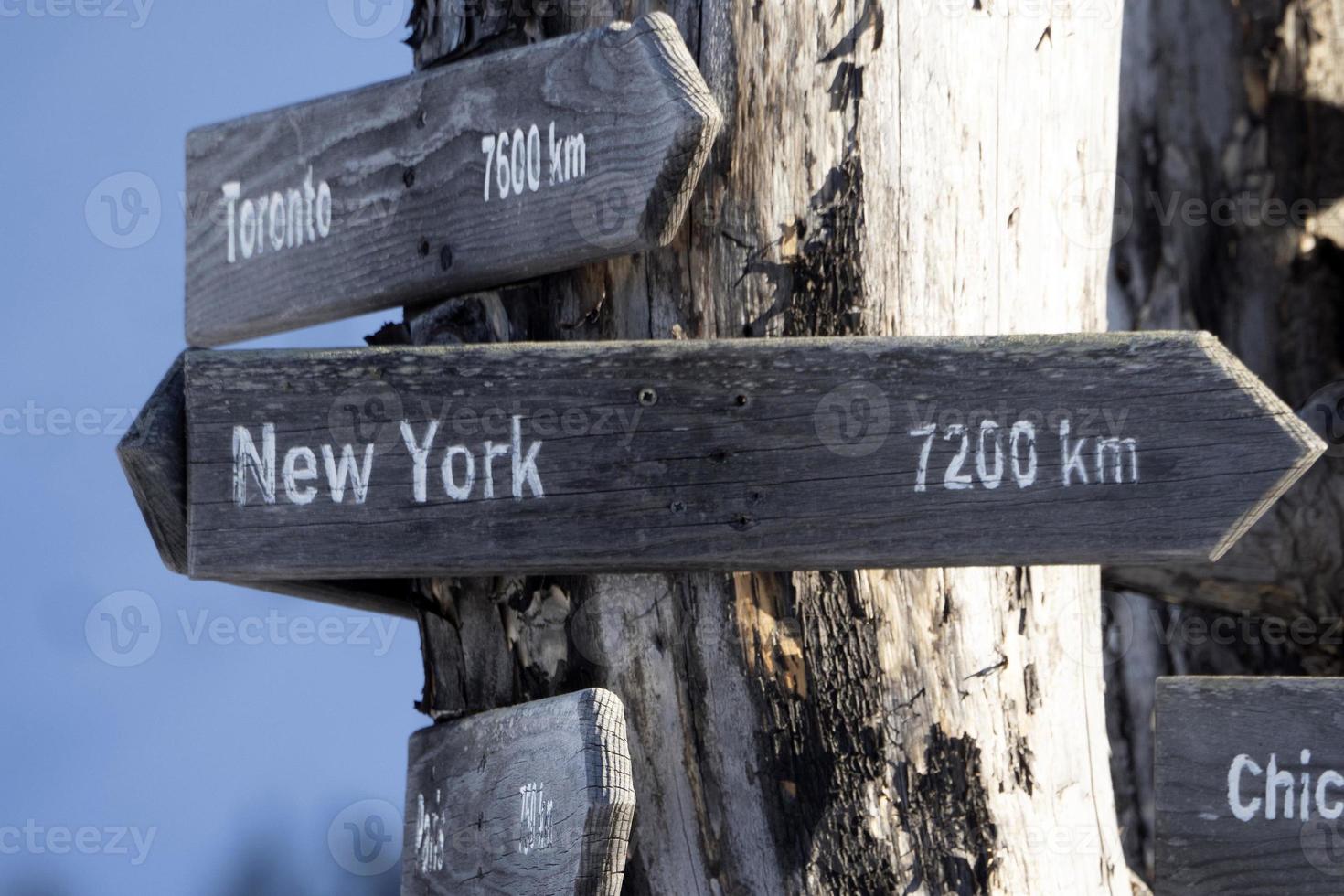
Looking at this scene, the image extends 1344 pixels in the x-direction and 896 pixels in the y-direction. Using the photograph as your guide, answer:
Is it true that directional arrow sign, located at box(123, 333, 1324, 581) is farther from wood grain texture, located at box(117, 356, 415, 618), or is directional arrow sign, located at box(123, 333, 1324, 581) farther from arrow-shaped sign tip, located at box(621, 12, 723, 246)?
arrow-shaped sign tip, located at box(621, 12, 723, 246)

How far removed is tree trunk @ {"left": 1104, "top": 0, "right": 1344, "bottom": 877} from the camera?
317 centimetres

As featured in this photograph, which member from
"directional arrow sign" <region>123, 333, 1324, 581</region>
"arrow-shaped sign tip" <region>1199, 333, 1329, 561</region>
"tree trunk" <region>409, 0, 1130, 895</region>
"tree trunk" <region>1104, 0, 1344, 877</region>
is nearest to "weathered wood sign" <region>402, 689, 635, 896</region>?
"tree trunk" <region>409, 0, 1130, 895</region>

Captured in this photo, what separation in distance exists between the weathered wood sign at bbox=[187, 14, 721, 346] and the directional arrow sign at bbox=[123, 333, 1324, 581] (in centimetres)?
20

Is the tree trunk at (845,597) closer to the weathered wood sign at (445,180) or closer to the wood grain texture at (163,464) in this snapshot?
the weathered wood sign at (445,180)

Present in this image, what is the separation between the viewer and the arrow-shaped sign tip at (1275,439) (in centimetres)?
142

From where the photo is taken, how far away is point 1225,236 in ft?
10.9

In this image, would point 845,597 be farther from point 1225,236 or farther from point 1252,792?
point 1225,236

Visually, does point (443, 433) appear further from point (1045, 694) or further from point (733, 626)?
point (1045, 694)

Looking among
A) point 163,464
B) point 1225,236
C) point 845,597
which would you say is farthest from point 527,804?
point 1225,236

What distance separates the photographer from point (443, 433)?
58.1 inches

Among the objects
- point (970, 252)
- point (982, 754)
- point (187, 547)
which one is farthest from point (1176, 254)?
point (187, 547)

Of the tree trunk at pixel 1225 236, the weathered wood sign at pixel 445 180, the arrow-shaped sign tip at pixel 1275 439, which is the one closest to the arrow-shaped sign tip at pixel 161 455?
the weathered wood sign at pixel 445 180

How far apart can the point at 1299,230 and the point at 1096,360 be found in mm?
2088

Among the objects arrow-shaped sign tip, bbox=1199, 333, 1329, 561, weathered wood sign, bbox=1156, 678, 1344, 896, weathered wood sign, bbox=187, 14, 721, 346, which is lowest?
weathered wood sign, bbox=1156, 678, 1344, 896
